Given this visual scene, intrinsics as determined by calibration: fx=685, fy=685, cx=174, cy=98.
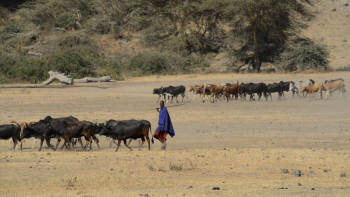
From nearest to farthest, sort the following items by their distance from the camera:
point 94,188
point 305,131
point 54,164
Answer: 1. point 94,188
2. point 54,164
3. point 305,131

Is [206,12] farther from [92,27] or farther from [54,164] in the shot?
[54,164]

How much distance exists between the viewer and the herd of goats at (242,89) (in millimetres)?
30672

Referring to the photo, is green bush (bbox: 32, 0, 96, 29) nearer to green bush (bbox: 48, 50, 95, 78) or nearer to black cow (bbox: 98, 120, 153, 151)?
green bush (bbox: 48, 50, 95, 78)

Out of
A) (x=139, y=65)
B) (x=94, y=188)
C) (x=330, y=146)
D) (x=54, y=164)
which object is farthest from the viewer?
(x=139, y=65)

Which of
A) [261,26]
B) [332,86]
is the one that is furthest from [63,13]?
[332,86]

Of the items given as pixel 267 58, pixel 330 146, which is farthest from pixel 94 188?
pixel 267 58

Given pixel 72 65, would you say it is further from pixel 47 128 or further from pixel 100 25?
pixel 47 128

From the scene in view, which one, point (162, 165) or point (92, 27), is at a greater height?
point (92, 27)

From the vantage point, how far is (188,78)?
42.2 m

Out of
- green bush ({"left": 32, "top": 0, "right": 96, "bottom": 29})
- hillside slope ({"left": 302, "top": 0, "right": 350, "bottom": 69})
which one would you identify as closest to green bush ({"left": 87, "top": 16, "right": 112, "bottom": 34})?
green bush ({"left": 32, "top": 0, "right": 96, "bottom": 29})

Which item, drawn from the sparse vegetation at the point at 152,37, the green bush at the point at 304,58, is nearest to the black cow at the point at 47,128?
Result: the sparse vegetation at the point at 152,37

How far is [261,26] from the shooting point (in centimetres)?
4766

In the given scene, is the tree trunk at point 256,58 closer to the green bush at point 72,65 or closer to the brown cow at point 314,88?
the green bush at point 72,65

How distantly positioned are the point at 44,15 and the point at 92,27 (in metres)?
5.30
